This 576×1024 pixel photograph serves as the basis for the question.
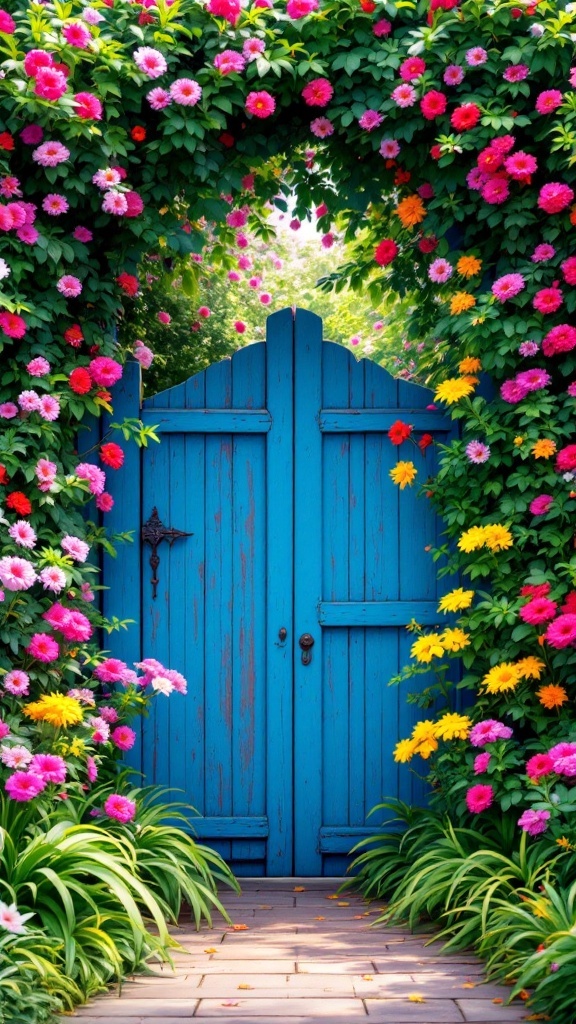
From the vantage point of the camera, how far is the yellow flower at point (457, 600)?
4.16 meters

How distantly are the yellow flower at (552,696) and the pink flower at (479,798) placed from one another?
14.5 inches

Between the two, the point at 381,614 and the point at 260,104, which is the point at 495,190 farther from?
the point at 381,614

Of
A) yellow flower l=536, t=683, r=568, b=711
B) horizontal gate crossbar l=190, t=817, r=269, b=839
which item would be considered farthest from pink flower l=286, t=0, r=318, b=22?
horizontal gate crossbar l=190, t=817, r=269, b=839

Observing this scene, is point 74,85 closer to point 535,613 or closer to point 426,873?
point 535,613

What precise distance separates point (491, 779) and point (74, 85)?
300cm

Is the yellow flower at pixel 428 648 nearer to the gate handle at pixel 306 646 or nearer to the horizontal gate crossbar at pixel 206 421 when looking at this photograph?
the gate handle at pixel 306 646

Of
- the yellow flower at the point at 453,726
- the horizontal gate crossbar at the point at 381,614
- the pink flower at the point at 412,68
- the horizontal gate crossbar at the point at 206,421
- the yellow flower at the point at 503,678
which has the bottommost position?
the yellow flower at the point at 453,726

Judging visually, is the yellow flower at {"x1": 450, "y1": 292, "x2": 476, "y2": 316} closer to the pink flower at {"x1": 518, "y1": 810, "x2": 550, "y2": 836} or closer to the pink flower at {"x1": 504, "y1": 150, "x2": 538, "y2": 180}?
the pink flower at {"x1": 504, "y1": 150, "x2": 538, "y2": 180}

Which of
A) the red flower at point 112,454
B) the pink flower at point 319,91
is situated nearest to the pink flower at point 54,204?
the red flower at point 112,454

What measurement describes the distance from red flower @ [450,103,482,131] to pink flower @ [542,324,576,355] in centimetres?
83

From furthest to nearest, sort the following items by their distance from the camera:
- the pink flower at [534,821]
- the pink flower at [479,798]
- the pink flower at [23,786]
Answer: the pink flower at [479,798]
the pink flower at [534,821]
the pink flower at [23,786]

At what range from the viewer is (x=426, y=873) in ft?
12.7

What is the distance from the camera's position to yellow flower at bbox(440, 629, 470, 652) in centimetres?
416

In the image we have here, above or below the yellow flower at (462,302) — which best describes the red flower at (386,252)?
above
